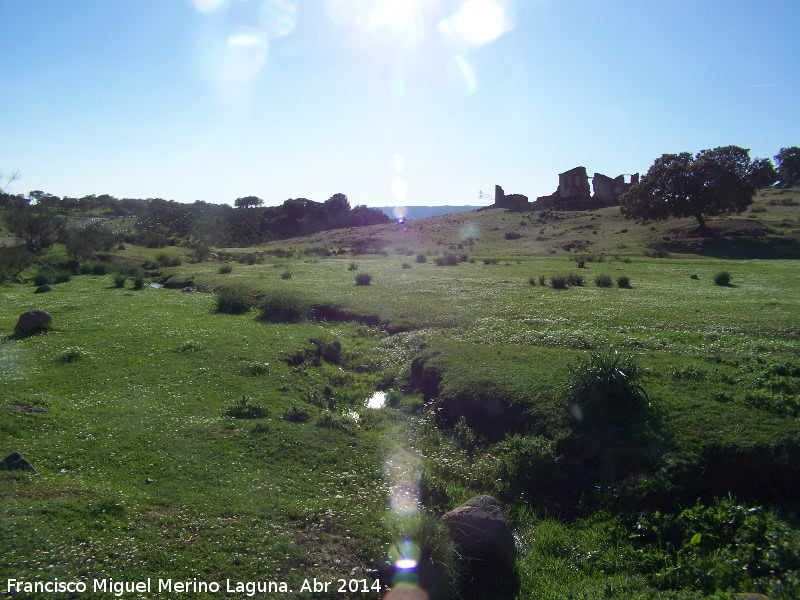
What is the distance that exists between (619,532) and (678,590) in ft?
5.00

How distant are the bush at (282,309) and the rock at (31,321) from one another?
27.3ft

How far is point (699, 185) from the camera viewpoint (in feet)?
187

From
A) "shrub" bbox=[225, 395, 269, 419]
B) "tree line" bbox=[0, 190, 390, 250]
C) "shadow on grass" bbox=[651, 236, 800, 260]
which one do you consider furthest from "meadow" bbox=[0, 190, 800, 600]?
"tree line" bbox=[0, 190, 390, 250]

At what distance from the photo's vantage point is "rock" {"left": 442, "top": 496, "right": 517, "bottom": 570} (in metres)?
7.85

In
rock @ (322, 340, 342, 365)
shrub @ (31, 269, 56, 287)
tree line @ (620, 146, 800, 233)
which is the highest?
tree line @ (620, 146, 800, 233)

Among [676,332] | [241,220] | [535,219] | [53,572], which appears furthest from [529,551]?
[241,220]

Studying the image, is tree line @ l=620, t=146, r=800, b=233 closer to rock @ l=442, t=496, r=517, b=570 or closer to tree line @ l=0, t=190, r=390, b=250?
rock @ l=442, t=496, r=517, b=570

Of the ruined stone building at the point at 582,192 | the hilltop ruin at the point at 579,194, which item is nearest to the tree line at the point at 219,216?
the hilltop ruin at the point at 579,194

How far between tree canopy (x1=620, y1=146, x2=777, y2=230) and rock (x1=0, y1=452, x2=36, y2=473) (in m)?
64.7

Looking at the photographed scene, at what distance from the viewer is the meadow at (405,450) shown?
708 cm

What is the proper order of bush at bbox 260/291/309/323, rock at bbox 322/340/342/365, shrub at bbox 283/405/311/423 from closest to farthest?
shrub at bbox 283/405/311/423 → rock at bbox 322/340/342/365 → bush at bbox 260/291/309/323

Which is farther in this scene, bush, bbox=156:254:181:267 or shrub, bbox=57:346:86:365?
bush, bbox=156:254:181:267

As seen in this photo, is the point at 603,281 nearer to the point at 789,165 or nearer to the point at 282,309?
the point at 282,309

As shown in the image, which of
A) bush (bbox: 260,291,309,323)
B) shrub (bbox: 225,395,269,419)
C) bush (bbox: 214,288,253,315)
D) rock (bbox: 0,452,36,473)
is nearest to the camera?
rock (bbox: 0,452,36,473)
